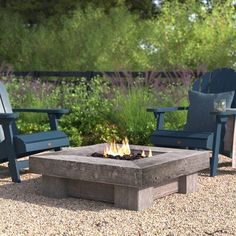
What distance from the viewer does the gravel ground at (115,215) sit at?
421cm

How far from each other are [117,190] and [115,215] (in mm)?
269

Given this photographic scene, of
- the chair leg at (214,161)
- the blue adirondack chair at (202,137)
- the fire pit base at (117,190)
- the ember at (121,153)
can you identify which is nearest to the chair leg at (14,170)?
the fire pit base at (117,190)

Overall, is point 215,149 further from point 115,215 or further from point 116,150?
point 115,215

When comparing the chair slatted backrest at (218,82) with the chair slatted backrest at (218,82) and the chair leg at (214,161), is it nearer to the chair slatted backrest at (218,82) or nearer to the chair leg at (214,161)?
the chair slatted backrest at (218,82)

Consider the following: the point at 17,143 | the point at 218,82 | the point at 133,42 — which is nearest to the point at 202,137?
the point at 218,82

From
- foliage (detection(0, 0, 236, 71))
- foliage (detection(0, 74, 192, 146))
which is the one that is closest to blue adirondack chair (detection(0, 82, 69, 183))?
foliage (detection(0, 74, 192, 146))

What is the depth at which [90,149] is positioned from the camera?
5578 millimetres

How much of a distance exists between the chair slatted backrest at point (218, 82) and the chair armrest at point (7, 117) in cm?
240

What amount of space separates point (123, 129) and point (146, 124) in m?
0.33

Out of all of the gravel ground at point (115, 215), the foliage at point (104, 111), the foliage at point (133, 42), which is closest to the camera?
the gravel ground at point (115, 215)

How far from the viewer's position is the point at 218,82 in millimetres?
7160

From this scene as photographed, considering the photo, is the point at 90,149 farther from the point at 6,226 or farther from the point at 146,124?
the point at 146,124

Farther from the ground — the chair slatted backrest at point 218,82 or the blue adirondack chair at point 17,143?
the chair slatted backrest at point 218,82

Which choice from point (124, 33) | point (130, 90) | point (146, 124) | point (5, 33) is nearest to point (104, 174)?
point (146, 124)
